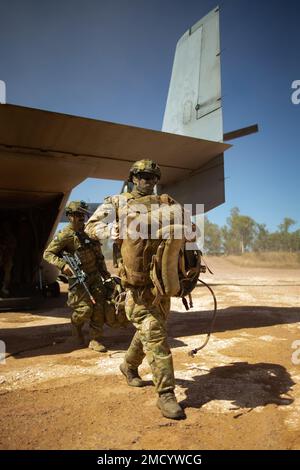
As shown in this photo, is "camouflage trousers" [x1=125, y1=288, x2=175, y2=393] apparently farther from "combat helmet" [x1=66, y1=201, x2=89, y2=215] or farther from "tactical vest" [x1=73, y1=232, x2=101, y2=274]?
"combat helmet" [x1=66, y1=201, x2=89, y2=215]

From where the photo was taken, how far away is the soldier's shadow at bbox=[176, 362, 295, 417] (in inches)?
126

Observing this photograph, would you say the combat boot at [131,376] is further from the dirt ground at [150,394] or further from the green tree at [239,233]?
the green tree at [239,233]

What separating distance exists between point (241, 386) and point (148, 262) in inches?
64.6

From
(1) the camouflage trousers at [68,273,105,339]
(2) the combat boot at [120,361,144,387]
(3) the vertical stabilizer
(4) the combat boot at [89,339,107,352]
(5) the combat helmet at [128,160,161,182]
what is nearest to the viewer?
(5) the combat helmet at [128,160,161,182]

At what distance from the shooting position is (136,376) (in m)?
3.67

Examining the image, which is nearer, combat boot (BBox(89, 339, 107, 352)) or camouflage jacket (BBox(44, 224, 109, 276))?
combat boot (BBox(89, 339, 107, 352))

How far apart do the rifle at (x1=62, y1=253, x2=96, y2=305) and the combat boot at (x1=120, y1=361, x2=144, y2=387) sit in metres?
1.68

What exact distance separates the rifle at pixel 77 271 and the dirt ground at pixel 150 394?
88cm

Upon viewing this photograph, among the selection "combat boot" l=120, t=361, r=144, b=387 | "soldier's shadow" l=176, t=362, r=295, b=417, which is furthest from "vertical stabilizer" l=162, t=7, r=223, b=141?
"combat boot" l=120, t=361, r=144, b=387

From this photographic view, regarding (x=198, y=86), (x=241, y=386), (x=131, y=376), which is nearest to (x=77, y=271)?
(x=131, y=376)

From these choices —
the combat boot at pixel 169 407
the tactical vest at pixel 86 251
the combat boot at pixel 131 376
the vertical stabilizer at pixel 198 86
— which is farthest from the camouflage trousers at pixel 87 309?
the vertical stabilizer at pixel 198 86

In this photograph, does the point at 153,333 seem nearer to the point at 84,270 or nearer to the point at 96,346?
the point at 96,346

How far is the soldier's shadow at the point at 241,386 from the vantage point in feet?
10.5
